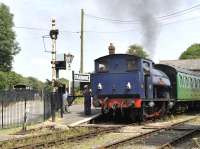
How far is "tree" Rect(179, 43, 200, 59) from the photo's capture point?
11450cm

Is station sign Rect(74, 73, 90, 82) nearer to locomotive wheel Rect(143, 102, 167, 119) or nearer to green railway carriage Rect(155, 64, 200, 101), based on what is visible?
locomotive wheel Rect(143, 102, 167, 119)

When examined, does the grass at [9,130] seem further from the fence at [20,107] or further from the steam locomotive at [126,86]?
the steam locomotive at [126,86]

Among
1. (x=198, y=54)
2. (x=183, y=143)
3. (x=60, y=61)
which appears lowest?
(x=183, y=143)

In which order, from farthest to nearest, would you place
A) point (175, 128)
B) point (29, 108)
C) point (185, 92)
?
point (185, 92)
point (29, 108)
point (175, 128)

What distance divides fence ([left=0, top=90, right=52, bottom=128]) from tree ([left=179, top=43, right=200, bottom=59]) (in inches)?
3684

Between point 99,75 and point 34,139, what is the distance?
7.65 meters

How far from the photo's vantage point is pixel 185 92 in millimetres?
30000

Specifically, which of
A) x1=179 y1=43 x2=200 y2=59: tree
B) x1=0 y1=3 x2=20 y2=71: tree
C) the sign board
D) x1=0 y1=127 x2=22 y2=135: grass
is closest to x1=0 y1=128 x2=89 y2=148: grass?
x1=0 y1=127 x2=22 y2=135: grass

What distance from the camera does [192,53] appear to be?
379ft

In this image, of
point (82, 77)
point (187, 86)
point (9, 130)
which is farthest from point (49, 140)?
point (187, 86)

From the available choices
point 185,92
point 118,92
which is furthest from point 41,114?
point 185,92

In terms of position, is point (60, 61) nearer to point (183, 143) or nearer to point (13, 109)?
point (13, 109)

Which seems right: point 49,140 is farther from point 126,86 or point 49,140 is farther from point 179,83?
point 179,83

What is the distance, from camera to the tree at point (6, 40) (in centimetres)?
7769
